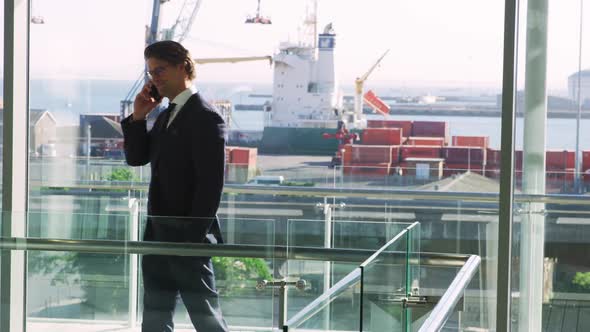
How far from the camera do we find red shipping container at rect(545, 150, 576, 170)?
389 cm

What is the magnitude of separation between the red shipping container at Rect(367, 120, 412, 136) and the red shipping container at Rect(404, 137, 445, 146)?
0.03m

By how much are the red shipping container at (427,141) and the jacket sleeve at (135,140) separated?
1721mm

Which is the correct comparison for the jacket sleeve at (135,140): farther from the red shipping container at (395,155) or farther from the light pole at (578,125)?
the red shipping container at (395,155)

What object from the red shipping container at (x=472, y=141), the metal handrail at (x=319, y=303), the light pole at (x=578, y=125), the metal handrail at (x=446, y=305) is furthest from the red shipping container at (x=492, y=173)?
the metal handrail at (x=319, y=303)

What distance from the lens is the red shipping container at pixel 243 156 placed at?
4.80 meters

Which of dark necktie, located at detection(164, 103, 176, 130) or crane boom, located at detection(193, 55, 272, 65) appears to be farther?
crane boom, located at detection(193, 55, 272, 65)

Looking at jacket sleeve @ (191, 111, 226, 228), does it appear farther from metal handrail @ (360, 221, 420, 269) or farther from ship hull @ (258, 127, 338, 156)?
ship hull @ (258, 127, 338, 156)

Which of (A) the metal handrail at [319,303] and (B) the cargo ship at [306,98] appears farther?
(B) the cargo ship at [306,98]

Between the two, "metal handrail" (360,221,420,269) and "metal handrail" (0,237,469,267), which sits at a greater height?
"metal handrail" (360,221,420,269)

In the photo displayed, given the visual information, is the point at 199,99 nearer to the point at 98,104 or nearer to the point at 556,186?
the point at 556,186

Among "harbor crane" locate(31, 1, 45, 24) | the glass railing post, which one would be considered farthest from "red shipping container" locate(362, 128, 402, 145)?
the glass railing post

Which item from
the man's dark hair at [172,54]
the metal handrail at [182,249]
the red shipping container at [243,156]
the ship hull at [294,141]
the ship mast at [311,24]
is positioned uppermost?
the ship mast at [311,24]

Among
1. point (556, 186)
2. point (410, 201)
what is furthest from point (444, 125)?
point (556, 186)

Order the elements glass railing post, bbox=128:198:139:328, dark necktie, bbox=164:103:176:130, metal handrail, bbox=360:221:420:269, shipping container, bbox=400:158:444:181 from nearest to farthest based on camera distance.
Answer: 1. metal handrail, bbox=360:221:420:269
2. glass railing post, bbox=128:198:139:328
3. dark necktie, bbox=164:103:176:130
4. shipping container, bbox=400:158:444:181
